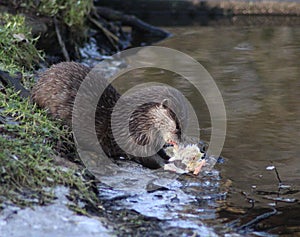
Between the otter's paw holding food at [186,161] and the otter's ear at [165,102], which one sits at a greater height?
the otter's ear at [165,102]

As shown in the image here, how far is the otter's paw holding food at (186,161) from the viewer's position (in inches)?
207

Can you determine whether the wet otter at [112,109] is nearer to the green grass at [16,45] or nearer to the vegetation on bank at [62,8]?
the green grass at [16,45]

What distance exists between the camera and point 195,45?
1091 cm

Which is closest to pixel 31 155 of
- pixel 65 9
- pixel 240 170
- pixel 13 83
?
pixel 13 83

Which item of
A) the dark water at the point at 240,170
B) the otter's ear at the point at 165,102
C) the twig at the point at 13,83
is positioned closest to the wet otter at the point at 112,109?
the otter's ear at the point at 165,102

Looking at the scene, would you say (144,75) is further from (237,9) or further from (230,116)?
(237,9)

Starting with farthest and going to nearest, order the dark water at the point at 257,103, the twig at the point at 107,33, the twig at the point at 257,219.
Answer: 1. the twig at the point at 107,33
2. the dark water at the point at 257,103
3. the twig at the point at 257,219

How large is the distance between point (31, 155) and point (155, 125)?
1.40 m

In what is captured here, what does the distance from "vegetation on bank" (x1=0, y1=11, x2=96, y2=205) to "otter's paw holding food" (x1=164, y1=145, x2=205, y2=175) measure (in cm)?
78

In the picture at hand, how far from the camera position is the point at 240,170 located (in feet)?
17.6

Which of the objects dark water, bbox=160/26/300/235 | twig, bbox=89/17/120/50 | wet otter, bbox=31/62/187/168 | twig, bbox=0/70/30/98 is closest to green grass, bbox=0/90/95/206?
wet otter, bbox=31/62/187/168

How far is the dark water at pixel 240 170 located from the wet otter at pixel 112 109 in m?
0.29

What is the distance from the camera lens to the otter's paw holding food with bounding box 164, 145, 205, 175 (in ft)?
17.3

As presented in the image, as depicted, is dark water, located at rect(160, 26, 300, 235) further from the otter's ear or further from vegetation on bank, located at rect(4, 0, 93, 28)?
vegetation on bank, located at rect(4, 0, 93, 28)
